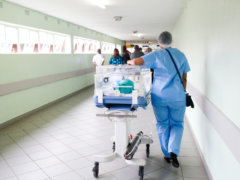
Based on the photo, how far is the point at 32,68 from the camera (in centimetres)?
570

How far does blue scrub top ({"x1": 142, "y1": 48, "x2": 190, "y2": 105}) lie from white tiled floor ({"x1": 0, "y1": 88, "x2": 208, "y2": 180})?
0.91 m

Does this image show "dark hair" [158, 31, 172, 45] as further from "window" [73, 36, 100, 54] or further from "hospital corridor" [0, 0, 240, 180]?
"window" [73, 36, 100, 54]

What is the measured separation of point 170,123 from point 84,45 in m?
8.11

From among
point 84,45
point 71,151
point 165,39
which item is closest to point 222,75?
point 165,39

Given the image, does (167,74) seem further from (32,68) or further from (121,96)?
(32,68)

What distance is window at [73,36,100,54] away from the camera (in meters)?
9.28

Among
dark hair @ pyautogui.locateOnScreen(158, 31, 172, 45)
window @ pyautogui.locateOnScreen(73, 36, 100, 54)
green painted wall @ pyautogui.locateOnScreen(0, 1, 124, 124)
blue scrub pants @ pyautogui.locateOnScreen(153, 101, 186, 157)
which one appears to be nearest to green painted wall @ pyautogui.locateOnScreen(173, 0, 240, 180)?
blue scrub pants @ pyautogui.locateOnScreen(153, 101, 186, 157)

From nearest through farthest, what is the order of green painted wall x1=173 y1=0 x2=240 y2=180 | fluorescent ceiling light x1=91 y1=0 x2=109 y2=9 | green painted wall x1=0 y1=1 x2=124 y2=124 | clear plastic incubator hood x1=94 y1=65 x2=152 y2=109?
1. green painted wall x1=173 y1=0 x2=240 y2=180
2. clear plastic incubator hood x1=94 y1=65 x2=152 y2=109
3. green painted wall x1=0 y1=1 x2=124 y2=124
4. fluorescent ceiling light x1=91 y1=0 x2=109 y2=9

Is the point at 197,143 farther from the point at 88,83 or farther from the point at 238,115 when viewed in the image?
the point at 88,83

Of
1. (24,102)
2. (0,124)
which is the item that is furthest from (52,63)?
(0,124)

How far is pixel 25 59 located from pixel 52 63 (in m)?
1.47

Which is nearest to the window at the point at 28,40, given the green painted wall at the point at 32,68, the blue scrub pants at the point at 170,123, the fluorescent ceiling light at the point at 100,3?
the green painted wall at the point at 32,68

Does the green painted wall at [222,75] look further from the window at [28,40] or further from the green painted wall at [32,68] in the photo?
the window at [28,40]

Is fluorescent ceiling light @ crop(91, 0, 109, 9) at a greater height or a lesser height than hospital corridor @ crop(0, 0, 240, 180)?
greater
